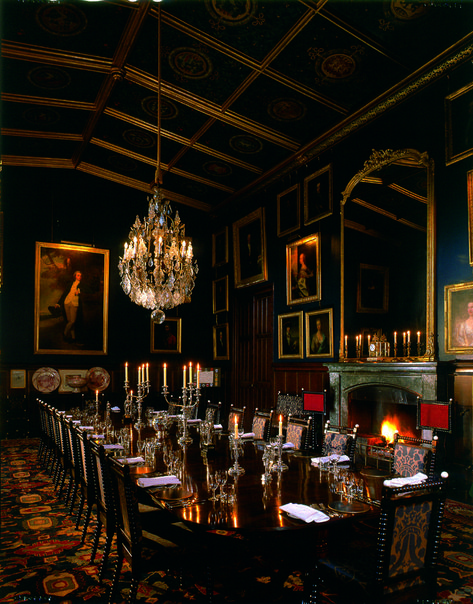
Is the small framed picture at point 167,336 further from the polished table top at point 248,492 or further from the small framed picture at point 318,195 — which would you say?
the polished table top at point 248,492

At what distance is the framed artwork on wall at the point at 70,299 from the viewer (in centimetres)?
1006

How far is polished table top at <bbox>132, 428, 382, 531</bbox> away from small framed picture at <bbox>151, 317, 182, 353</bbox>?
23.8 feet

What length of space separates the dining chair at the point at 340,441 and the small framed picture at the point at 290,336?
3.76 metres

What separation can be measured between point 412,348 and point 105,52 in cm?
615

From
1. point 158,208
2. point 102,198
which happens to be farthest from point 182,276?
point 102,198

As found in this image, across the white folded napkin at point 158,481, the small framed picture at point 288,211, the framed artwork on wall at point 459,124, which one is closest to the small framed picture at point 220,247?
the small framed picture at point 288,211

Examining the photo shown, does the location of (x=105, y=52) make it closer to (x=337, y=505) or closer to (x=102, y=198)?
(x=102, y=198)

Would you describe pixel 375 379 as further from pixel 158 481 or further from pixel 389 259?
pixel 158 481

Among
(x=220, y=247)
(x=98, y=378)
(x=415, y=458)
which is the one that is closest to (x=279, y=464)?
(x=415, y=458)

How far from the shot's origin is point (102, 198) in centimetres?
1098

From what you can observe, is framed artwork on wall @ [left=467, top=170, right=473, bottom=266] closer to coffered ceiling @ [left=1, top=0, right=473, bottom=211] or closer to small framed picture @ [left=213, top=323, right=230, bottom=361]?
coffered ceiling @ [left=1, top=0, right=473, bottom=211]

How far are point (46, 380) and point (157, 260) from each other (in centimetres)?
548

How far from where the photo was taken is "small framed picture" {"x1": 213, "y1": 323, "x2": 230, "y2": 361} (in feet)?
36.6

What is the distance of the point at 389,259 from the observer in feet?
23.1
